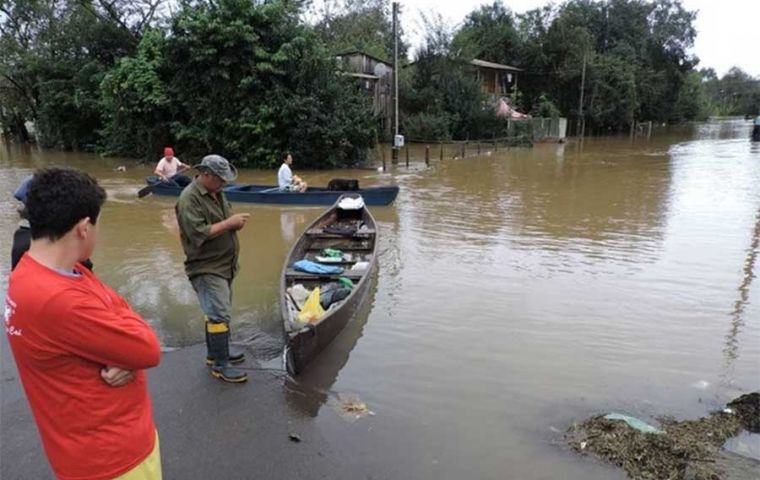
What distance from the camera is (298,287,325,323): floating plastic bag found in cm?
529

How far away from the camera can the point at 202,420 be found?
161 inches

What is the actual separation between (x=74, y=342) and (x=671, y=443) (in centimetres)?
382

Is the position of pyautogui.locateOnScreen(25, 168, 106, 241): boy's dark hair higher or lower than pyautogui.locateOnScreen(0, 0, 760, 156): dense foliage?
lower

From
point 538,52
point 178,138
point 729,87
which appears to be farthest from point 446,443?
point 729,87

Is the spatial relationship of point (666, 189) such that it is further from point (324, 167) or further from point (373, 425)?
point (373, 425)

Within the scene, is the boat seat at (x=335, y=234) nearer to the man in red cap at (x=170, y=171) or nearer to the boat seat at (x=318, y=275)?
the boat seat at (x=318, y=275)

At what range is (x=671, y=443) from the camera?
3930 mm

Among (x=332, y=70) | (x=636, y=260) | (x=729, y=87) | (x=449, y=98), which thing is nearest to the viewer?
(x=636, y=260)

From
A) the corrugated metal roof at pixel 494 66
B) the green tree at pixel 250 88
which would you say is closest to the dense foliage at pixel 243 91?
the green tree at pixel 250 88

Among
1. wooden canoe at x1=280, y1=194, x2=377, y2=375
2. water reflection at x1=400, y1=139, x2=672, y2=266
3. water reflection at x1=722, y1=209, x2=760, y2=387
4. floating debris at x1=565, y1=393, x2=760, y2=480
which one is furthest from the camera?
water reflection at x1=400, y1=139, x2=672, y2=266

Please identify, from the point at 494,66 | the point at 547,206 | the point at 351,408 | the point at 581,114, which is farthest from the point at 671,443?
the point at 581,114

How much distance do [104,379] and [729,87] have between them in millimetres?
122863

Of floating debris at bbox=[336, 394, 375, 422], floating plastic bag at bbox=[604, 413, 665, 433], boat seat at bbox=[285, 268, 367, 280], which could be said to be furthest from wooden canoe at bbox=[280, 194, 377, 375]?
floating plastic bag at bbox=[604, 413, 665, 433]

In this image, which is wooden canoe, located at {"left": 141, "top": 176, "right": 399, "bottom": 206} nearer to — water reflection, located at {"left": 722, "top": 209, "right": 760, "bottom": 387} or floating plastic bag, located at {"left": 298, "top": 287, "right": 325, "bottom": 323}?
water reflection, located at {"left": 722, "top": 209, "right": 760, "bottom": 387}
